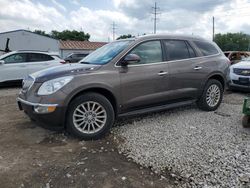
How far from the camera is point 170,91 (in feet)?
15.6

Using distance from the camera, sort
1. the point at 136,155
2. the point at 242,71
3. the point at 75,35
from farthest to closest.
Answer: the point at 75,35 < the point at 242,71 < the point at 136,155

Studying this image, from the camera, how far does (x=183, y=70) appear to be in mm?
4902

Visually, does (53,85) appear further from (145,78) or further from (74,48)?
(74,48)

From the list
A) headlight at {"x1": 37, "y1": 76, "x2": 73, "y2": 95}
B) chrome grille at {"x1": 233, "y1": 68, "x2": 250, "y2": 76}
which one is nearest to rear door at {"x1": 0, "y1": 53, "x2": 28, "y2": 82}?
headlight at {"x1": 37, "y1": 76, "x2": 73, "y2": 95}

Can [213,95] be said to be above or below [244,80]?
below

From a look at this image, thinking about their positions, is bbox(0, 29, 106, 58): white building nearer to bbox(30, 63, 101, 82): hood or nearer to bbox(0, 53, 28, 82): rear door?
bbox(0, 53, 28, 82): rear door

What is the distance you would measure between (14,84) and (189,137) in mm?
8030

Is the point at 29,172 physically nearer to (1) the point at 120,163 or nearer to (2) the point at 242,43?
(1) the point at 120,163

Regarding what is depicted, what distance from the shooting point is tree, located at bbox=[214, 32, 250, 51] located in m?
70.1

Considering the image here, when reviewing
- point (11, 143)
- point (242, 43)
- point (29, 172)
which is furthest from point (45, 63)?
point (242, 43)

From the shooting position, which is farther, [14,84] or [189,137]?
→ [14,84]

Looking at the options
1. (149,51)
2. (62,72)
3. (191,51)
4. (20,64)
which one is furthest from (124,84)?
(20,64)

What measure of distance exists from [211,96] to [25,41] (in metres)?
30.8

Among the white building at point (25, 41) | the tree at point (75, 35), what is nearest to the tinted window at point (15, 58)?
the white building at point (25, 41)
